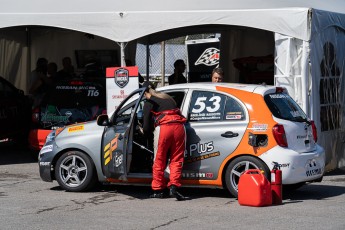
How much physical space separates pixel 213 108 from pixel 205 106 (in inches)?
5.0

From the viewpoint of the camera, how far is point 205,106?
11.4 meters

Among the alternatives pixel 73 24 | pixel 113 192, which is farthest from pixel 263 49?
pixel 113 192

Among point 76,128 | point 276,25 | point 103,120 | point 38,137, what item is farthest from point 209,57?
point 103,120

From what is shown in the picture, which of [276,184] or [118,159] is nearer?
[276,184]

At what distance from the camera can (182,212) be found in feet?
33.7

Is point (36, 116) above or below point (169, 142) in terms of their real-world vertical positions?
above

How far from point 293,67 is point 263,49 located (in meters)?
7.50

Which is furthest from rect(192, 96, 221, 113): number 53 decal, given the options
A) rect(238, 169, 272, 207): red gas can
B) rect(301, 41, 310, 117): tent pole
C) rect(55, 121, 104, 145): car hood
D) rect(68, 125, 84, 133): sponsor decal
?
rect(301, 41, 310, 117): tent pole

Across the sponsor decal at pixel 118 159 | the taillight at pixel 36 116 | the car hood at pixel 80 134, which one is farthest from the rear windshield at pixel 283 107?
the taillight at pixel 36 116

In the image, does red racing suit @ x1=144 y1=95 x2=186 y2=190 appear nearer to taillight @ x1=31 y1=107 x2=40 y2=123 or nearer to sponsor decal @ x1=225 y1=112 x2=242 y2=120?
sponsor decal @ x1=225 y1=112 x2=242 y2=120

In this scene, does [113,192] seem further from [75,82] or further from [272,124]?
[75,82]

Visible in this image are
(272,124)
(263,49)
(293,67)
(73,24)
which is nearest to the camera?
(272,124)

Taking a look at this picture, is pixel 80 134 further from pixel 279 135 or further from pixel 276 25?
pixel 276 25

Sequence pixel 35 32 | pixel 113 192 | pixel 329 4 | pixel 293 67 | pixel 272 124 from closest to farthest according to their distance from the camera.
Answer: pixel 272 124
pixel 113 192
pixel 293 67
pixel 329 4
pixel 35 32
